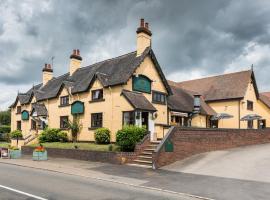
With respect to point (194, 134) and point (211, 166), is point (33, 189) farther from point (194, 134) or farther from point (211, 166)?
point (194, 134)

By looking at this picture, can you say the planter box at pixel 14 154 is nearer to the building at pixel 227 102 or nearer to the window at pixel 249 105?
the building at pixel 227 102

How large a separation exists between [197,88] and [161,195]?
32.9 m

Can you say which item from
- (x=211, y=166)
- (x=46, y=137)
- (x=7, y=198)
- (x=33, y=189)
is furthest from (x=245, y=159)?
(x=46, y=137)

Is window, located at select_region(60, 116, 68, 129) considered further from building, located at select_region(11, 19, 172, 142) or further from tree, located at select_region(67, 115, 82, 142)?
tree, located at select_region(67, 115, 82, 142)

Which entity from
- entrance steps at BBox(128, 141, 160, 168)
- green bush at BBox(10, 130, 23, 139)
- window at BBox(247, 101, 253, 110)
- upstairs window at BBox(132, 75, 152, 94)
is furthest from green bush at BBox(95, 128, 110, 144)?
window at BBox(247, 101, 253, 110)

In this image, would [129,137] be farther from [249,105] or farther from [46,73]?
[46,73]

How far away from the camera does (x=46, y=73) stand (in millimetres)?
41031

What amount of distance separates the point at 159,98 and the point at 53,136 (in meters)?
11.9

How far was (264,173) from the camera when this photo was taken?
15656 mm

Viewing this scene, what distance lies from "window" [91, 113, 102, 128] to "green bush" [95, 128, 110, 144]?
56.5 inches

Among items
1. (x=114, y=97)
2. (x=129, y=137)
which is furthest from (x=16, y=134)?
(x=129, y=137)

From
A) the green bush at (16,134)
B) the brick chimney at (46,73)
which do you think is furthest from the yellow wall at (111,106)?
the brick chimney at (46,73)

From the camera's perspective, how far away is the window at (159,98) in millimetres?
27675

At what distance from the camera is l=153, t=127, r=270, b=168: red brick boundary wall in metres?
18.9
